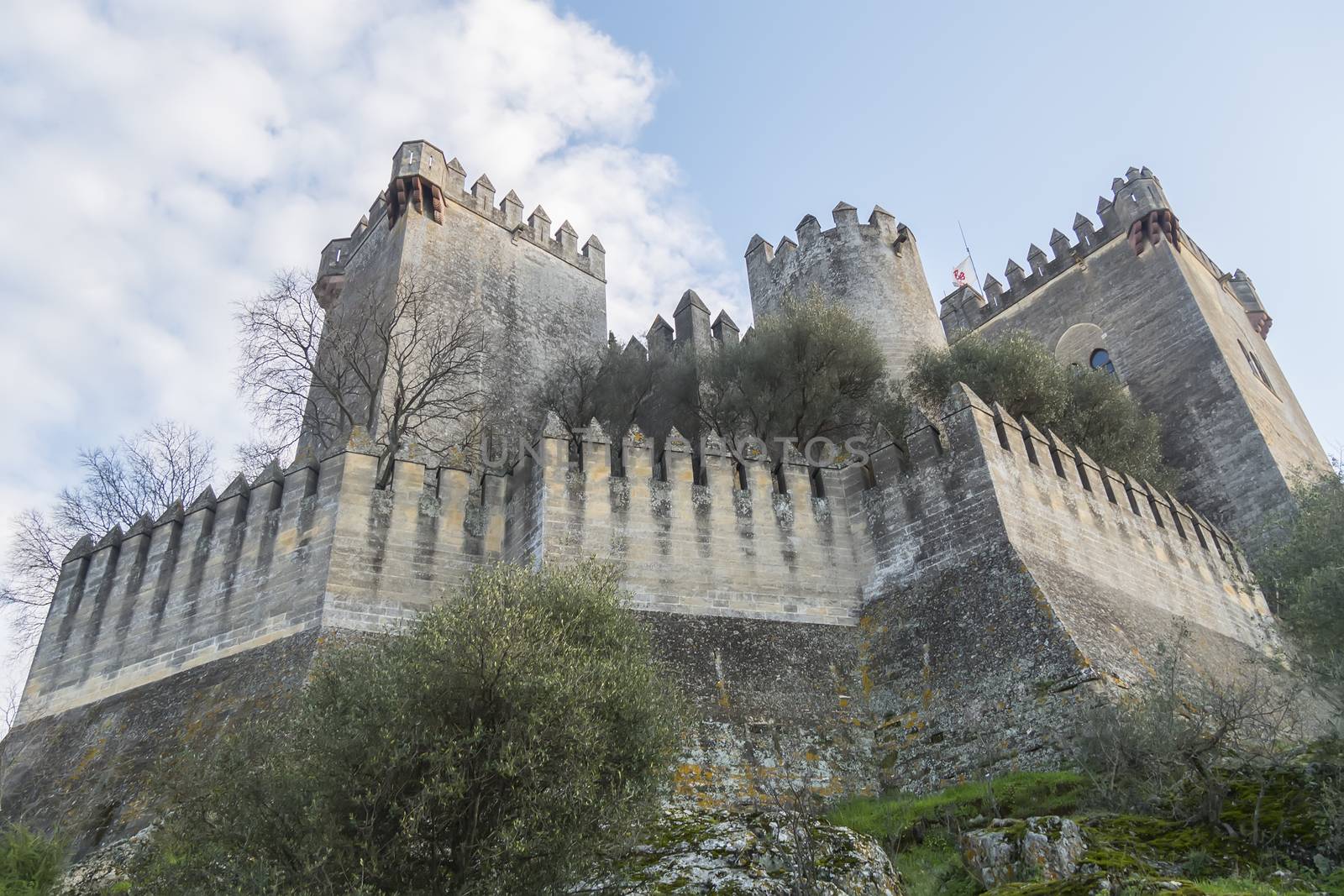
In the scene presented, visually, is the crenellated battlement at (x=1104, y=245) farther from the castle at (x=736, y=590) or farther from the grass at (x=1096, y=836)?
the grass at (x=1096, y=836)

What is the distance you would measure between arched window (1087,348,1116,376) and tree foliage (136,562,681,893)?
22617mm

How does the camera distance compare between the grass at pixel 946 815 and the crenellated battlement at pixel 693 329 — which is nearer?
the grass at pixel 946 815

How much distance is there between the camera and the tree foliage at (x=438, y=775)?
8.27 m

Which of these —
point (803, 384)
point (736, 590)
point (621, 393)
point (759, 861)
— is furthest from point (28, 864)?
point (621, 393)

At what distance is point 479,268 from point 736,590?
15331mm

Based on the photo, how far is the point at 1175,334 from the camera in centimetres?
2769

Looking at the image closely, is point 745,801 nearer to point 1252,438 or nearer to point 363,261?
point 1252,438

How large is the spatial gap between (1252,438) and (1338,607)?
9712 millimetres

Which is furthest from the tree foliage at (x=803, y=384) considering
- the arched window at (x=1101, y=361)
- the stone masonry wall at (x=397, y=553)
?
the arched window at (x=1101, y=361)

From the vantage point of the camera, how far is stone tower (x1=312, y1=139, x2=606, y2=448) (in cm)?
2597

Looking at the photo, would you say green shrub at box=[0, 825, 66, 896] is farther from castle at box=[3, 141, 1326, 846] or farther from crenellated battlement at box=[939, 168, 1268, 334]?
crenellated battlement at box=[939, 168, 1268, 334]

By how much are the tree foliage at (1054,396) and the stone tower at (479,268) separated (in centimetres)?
967

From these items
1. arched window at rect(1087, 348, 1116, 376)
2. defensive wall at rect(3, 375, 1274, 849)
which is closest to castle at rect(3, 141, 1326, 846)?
defensive wall at rect(3, 375, 1274, 849)

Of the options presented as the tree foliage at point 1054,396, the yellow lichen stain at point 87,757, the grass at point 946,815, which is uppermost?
the tree foliage at point 1054,396
